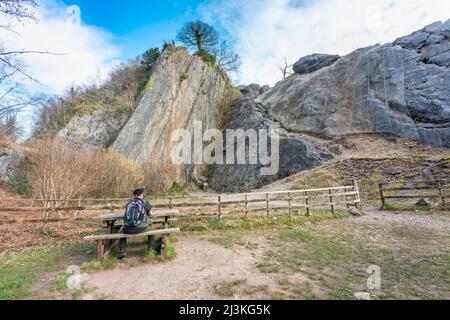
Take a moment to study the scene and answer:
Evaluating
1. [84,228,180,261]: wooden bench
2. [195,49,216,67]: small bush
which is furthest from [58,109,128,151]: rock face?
[84,228,180,261]: wooden bench

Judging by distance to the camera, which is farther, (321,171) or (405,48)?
(405,48)

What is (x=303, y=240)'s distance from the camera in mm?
7555

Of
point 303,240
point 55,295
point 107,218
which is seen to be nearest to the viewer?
point 55,295

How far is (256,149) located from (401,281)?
21609 millimetres

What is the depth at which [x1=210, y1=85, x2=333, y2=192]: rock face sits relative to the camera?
2236cm

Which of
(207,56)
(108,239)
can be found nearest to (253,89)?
(207,56)

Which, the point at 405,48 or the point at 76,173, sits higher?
the point at 405,48

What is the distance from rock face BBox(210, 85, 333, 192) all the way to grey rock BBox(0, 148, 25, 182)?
53.6 feet

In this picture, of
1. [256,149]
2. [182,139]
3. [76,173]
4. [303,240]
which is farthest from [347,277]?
[182,139]

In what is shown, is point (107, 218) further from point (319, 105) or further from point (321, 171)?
point (319, 105)

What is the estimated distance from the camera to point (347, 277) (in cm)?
490

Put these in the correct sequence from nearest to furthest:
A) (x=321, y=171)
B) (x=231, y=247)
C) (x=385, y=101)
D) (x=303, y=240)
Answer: (x=231, y=247), (x=303, y=240), (x=321, y=171), (x=385, y=101)

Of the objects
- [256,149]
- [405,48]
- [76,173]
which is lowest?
[76,173]

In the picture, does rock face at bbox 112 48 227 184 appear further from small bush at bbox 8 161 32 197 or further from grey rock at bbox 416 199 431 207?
grey rock at bbox 416 199 431 207
